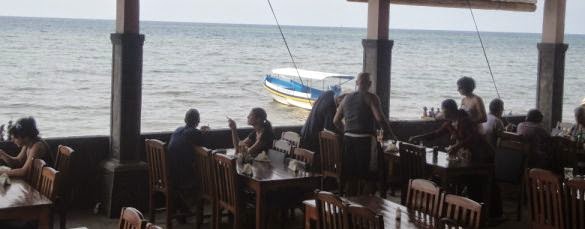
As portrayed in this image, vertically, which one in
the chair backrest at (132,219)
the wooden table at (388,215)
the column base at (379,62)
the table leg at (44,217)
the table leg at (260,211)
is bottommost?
the table leg at (260,211)

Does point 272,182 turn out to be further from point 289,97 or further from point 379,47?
point 289,97

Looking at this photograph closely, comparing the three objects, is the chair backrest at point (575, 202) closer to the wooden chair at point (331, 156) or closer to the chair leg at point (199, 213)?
the wooden chair at point (331, 156)

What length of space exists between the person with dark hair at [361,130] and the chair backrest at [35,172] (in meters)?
2.94

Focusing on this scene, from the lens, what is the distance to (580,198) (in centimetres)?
501

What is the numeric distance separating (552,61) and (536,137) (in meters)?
2.90

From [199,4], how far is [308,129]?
38.1 m

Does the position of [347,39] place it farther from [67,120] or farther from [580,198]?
[580,198]

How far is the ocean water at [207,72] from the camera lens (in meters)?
32.3

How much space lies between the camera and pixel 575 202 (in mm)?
5043

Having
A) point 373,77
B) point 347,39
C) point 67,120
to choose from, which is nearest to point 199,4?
point 67,120

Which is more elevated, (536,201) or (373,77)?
(373,77)

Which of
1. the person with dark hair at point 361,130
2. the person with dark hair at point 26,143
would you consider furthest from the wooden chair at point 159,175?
the person with dark hair at point 361,130

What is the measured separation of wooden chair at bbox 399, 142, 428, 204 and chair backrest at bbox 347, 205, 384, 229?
104 inches

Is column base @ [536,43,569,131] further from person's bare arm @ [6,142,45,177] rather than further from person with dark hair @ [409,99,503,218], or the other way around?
person's bare arm @ [6,142,45,177]
